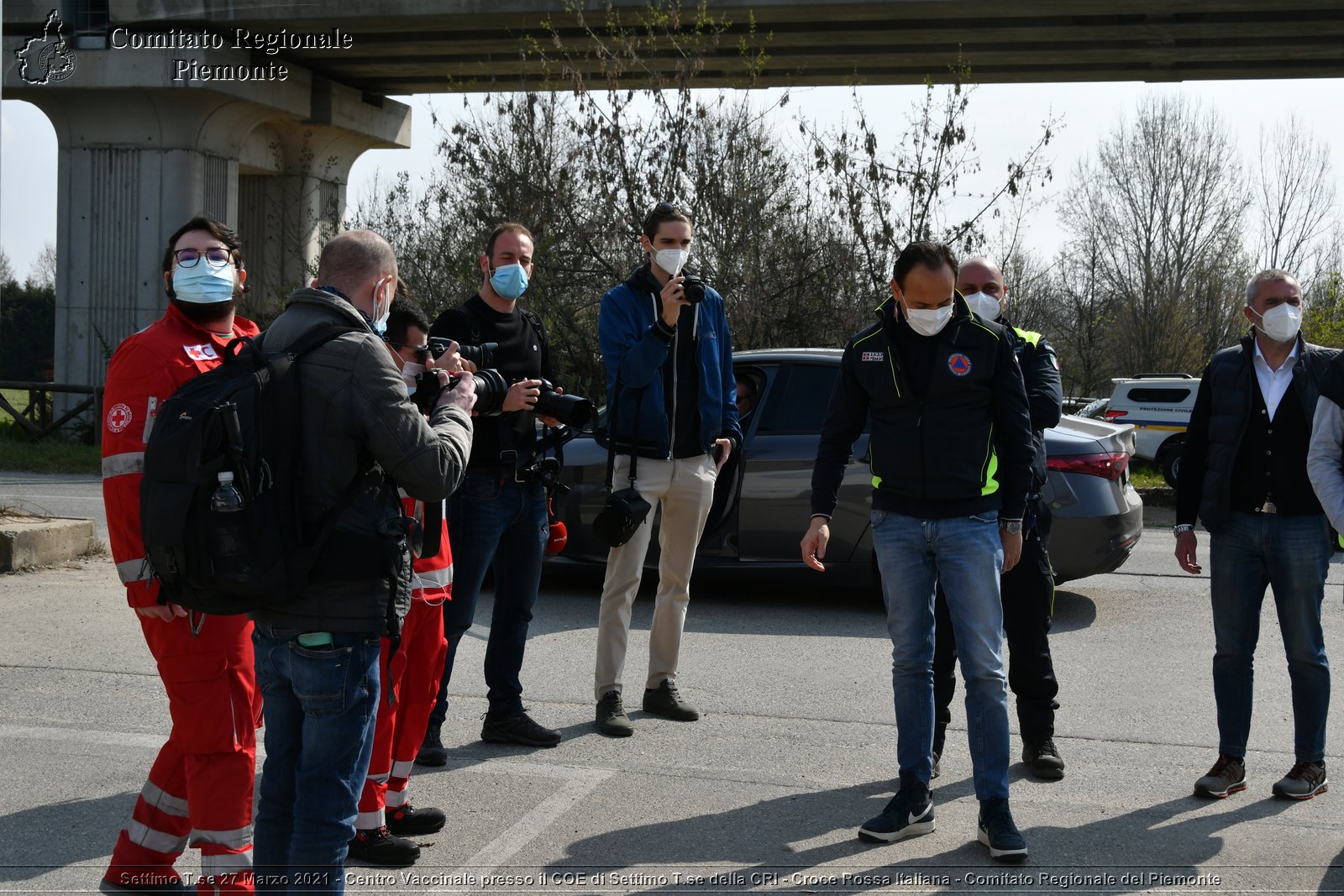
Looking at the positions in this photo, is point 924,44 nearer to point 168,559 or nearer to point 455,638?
point 455,638

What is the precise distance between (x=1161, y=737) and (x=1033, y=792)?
1.05 m

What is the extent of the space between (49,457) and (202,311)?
1813 centimetres

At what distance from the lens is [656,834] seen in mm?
4410

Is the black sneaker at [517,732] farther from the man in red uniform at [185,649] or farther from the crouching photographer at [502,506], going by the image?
the man in red uniform at [185,649]

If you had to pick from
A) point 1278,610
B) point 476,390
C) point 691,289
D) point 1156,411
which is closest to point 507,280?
point 691,289

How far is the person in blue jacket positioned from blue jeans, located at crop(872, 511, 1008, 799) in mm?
1532

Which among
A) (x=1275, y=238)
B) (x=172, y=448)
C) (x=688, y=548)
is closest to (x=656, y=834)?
(x=688, y=548)

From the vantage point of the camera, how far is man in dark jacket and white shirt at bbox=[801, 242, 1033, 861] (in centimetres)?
431

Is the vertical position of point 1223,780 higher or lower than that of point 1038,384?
lower

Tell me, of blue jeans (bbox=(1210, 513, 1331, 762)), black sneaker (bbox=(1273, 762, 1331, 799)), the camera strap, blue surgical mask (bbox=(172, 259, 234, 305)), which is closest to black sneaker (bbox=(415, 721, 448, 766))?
the camera strap

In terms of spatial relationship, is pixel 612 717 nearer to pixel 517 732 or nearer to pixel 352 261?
pixel 517 732

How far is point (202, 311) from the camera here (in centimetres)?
379

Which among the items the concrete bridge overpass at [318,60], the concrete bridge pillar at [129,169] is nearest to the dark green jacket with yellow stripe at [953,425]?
the concrete bridge overpass at [318,60]

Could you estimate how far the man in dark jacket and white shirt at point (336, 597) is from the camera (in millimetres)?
3104
